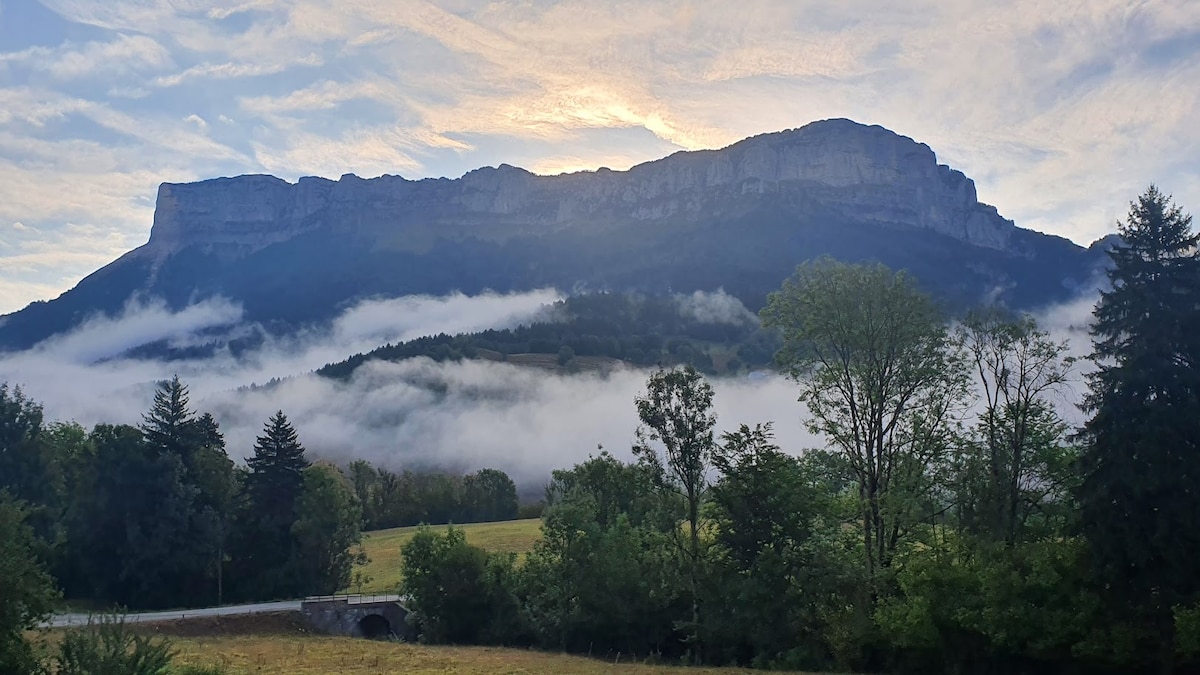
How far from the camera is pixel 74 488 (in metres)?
60.8

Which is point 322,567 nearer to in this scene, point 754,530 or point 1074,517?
point 754,530

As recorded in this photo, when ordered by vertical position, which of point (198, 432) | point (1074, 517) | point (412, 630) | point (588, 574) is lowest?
point (412, 630)

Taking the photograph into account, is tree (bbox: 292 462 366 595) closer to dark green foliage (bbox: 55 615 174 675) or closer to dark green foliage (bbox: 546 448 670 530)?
dark green foliage (bbox: 546 448 670 530)

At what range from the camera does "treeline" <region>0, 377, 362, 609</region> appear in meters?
55.7

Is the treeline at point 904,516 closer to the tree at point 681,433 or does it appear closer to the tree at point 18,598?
the tree at point 681,433

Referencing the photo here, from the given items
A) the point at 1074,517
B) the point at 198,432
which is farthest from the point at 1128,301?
the point at 198,432

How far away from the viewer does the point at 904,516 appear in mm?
33531

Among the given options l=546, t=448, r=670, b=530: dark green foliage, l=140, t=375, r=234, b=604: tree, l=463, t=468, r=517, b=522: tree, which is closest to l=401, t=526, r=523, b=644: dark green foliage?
l=546, t=448, r=670, b=530: dark green foliage

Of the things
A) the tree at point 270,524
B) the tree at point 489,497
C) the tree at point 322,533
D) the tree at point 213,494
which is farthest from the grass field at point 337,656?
the tree at point 489,497

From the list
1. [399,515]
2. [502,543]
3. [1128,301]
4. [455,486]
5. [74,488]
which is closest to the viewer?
[1128,301]

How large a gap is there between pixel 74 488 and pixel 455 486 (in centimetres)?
6156

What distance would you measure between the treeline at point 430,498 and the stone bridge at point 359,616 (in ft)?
181

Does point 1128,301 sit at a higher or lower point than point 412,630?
higher

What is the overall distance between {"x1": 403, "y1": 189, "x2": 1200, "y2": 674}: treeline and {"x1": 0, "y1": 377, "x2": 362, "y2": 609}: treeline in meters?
14.8
